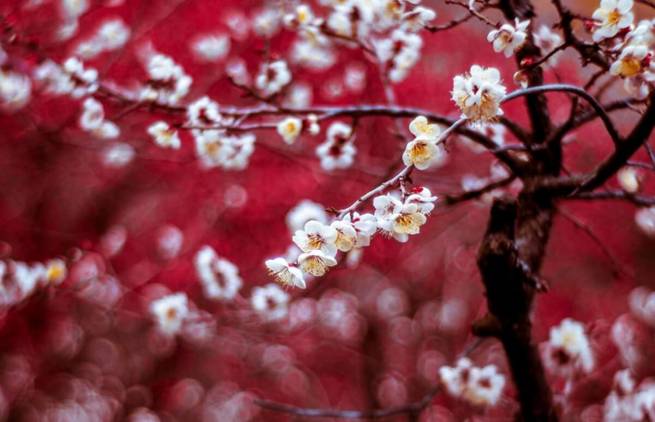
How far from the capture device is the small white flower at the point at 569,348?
2.38 metres

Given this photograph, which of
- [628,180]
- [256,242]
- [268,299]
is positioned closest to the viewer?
[628,180]

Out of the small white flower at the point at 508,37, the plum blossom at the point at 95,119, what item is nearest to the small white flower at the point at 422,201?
the small white flower at the point at 508,37

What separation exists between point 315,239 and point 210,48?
358 centimetres

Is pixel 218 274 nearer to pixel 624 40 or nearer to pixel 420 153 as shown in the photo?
pixel 420 153

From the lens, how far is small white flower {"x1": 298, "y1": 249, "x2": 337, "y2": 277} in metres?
1.29

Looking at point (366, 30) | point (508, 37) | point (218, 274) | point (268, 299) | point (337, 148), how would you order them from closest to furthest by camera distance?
point (508, 37) < point (337, 148) < point (366, 30) < point (268, 299) < point (218, 274)

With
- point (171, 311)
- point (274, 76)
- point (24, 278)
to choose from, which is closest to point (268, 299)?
point (171, 311)

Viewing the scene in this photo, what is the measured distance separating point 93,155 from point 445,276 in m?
3.10

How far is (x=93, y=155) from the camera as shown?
4.78m

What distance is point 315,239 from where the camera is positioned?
1.32 meters

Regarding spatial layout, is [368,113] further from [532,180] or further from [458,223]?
[458,223]

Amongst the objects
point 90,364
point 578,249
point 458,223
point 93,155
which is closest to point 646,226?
point 458,223

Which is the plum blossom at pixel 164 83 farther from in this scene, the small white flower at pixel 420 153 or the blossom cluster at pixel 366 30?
the small white flower at pixel 420 153

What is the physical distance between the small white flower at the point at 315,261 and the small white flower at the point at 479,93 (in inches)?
17.4
